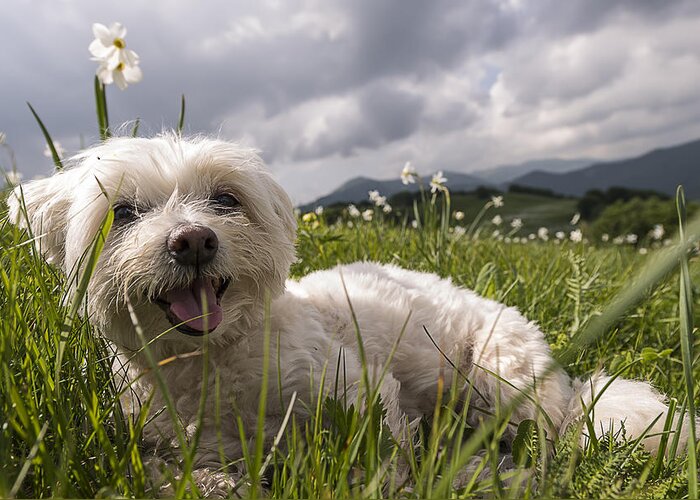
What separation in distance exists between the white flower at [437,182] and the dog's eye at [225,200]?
2.86 metres

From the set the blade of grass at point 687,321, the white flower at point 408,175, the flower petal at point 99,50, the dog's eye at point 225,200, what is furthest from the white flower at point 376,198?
the blade of grass at point 687,321

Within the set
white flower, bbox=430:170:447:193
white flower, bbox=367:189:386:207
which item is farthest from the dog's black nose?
white flower, bbox=367:189:386:207

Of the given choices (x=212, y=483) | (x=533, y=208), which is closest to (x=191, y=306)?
(x=212, y=483)

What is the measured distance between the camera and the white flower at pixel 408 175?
18.2 ft

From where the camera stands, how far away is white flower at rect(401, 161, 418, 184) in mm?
5559

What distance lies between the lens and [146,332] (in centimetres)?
257

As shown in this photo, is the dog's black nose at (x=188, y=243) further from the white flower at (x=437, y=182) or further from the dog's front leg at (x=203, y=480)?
the white flower at (x=437, y=182)

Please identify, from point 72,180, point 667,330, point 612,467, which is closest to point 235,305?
point 72,180

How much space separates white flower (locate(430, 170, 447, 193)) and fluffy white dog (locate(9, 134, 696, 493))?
2.32 m

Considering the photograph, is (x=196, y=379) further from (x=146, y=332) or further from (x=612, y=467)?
(x=612, y=467)

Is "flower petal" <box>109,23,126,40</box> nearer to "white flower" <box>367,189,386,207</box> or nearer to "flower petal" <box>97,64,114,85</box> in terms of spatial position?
"flower petal" <box>97,64,114,85</box>

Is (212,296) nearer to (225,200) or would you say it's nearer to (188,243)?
(188,243)

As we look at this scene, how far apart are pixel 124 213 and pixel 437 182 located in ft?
11.6

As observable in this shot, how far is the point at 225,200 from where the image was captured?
9.36 feet
